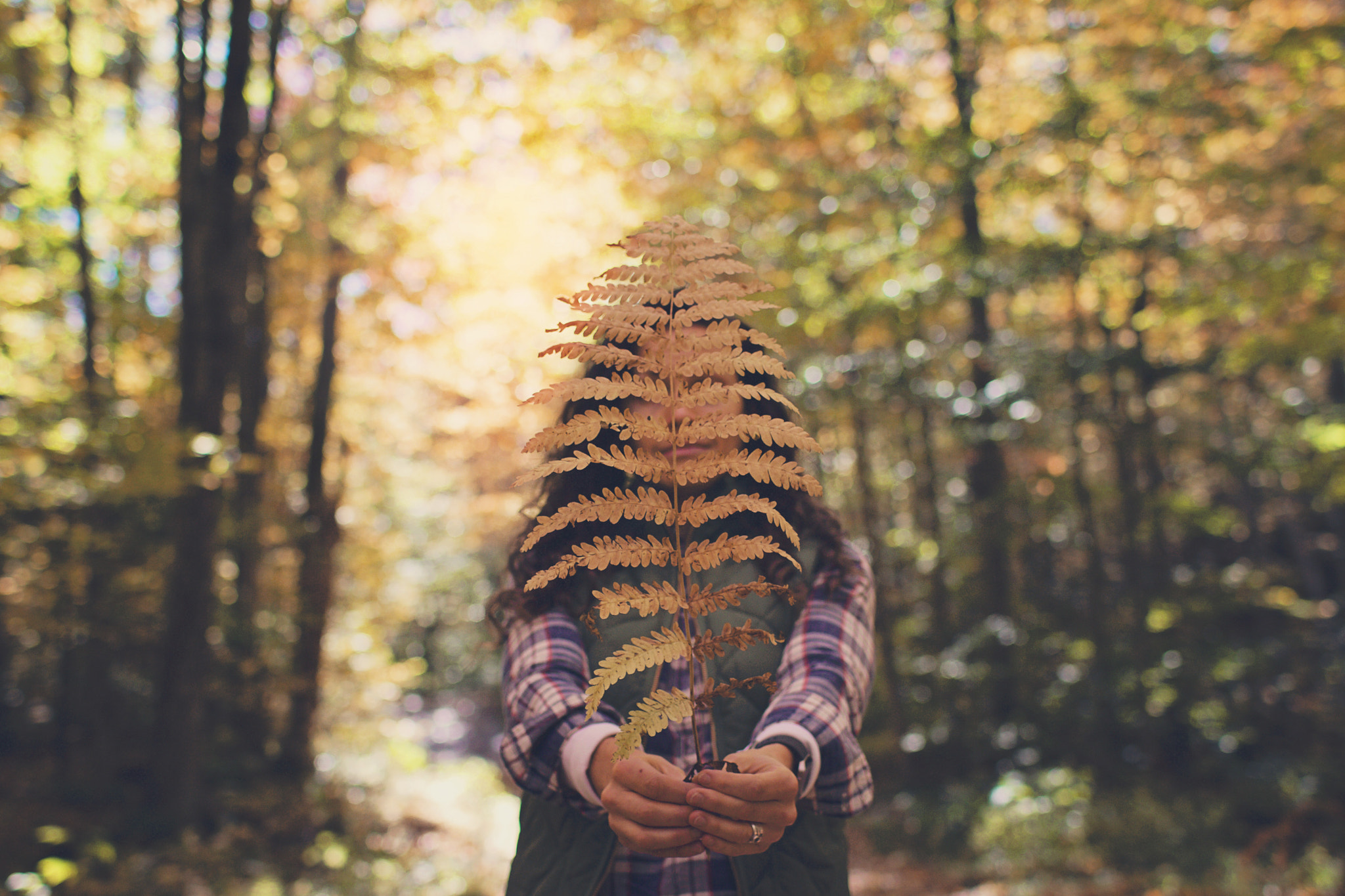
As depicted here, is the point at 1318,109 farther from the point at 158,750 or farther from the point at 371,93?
the point at 158,750

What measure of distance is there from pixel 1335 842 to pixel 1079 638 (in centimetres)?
234

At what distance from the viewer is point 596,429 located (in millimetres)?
934

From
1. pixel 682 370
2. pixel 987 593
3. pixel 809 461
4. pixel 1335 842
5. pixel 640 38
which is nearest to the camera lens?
pixel 682 370

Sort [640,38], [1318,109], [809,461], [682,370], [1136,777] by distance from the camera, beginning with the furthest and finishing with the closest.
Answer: [640,38]
[1136,777]
[809,461]
[1318,109]
[682,370]

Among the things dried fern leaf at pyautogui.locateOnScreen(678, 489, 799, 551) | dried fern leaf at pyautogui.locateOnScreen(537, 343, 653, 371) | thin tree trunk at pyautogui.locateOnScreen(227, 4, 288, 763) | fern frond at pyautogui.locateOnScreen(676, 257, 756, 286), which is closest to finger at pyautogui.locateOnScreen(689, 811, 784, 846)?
dried fern leaf at pyautogui.locateOnScreen(678, 489, 799, 551)

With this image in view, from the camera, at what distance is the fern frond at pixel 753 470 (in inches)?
37.9

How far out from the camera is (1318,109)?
5.71 m

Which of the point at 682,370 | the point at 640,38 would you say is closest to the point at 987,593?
the point at 640,38

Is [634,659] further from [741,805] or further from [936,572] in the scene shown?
[936,572]

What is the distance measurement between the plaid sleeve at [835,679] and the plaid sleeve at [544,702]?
351 mm

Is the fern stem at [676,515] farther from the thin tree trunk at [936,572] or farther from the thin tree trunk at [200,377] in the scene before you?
the thin tree trunk at [936,572]

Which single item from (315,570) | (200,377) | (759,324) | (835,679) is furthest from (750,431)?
(315,570)

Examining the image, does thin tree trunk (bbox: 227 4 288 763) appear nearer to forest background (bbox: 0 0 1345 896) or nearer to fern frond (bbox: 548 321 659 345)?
forest background (bbox: 0 0 1345 896)

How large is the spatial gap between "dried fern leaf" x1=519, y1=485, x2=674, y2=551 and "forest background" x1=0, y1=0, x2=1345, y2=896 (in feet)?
11.2
